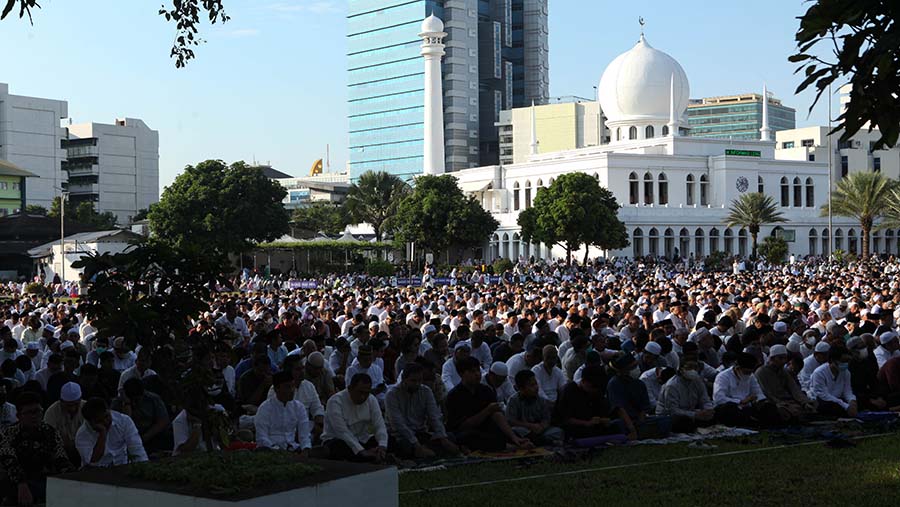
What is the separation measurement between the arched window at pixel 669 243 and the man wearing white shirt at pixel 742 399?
5743 cm

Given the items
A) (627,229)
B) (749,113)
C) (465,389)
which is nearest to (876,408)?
(465,389)

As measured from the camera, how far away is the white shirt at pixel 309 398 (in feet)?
37.1

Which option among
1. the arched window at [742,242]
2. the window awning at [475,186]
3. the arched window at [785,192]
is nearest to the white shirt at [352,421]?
the arched window at [742,242]

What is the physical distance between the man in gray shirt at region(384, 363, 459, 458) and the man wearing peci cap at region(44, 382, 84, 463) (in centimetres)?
285

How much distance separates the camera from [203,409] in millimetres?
7039

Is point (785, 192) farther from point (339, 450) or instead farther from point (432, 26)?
point (339, 450)

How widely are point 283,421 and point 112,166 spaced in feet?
299

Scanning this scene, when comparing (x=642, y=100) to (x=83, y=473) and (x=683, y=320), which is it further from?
(x=83, y=473)

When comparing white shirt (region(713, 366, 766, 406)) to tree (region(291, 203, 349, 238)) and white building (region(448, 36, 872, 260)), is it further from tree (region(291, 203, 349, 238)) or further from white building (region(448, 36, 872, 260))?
tree (region(291, 203, 349, 238))

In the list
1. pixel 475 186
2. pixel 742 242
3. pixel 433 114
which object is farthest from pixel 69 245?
pixel 742 242

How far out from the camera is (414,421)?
10820mm

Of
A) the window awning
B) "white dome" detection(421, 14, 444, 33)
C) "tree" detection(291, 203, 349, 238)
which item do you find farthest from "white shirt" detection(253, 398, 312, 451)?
"white dome" detection(421, 14, 444, 33)

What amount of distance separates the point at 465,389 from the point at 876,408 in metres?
5.17

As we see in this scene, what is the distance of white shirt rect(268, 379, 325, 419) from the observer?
445 inches
